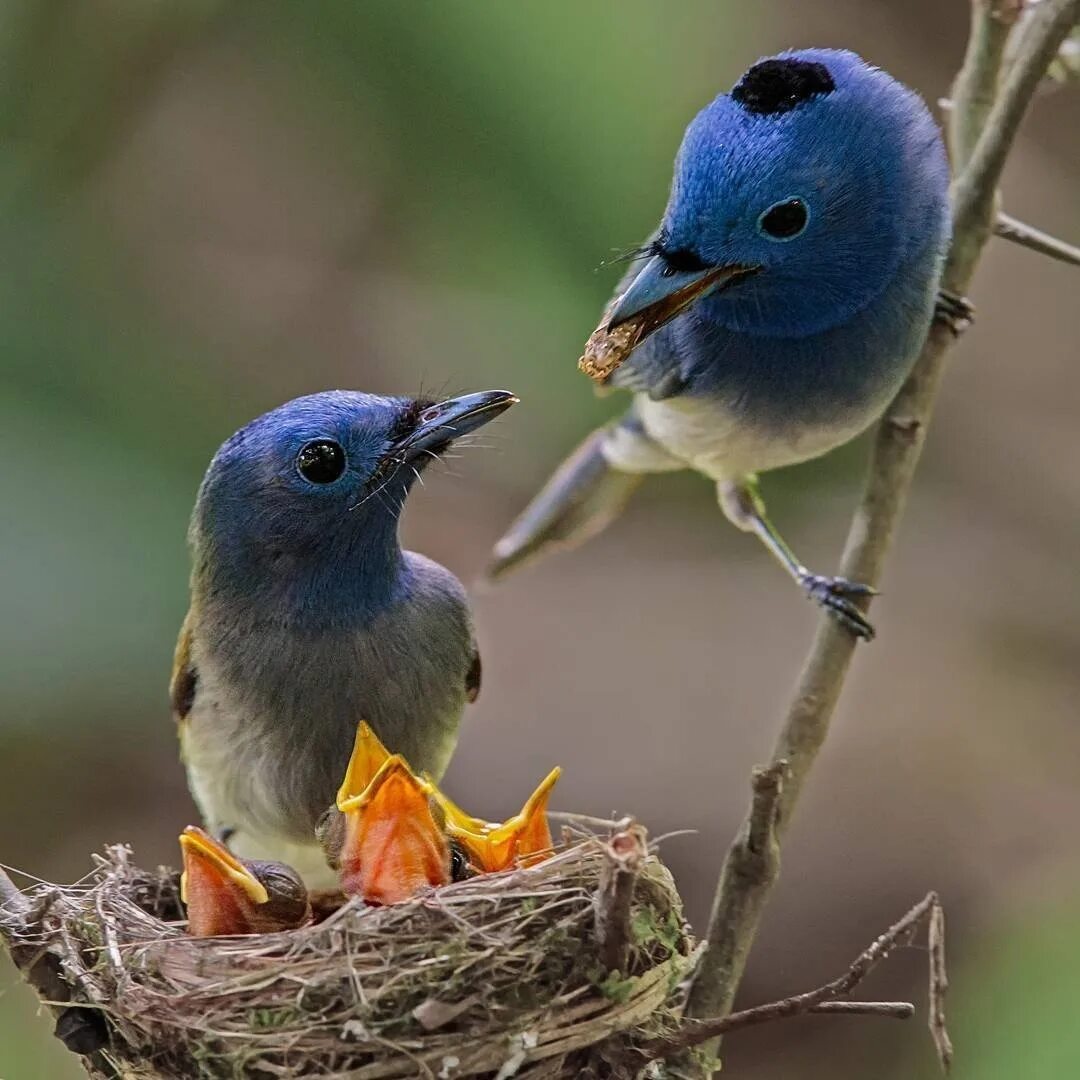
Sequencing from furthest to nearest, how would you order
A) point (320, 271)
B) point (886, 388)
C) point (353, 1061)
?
point (320, 271) → point (886, 388) → point (353, 1061)

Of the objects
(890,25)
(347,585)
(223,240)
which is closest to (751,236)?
(347,585)

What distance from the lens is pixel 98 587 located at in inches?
143

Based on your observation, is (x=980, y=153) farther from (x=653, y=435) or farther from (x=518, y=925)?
(x=518, y=925)

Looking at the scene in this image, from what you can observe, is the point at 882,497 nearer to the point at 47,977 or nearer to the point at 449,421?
the point at 449,421

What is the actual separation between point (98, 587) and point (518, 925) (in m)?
2.01

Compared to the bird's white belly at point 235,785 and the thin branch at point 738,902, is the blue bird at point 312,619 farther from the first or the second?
the thin branch at point 738,902

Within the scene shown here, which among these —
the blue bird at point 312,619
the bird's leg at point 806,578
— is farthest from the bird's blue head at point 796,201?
the bird's leg at point 806,578

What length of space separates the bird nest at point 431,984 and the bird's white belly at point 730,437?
106 cm

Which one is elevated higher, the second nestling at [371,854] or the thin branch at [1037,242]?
the thin branch at [1037,242]

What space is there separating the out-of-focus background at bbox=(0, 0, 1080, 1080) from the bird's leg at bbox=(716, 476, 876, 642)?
615 mm

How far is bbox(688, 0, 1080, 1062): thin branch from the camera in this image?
2188 mm

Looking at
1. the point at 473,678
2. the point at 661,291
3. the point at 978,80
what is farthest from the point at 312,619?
the point at 978,80

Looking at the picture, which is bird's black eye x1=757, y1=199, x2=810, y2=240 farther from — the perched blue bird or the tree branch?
the tree branch

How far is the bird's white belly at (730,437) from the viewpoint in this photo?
9.27 ft
